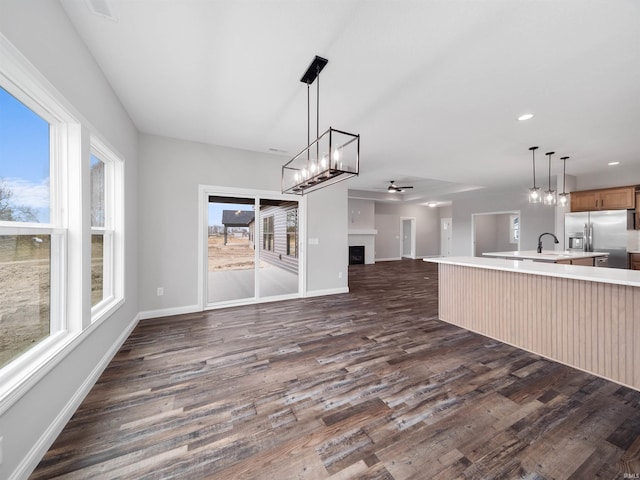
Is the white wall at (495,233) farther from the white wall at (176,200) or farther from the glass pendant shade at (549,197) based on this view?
the white wall at (176,200)

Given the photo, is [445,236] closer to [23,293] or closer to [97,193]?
[97,193]

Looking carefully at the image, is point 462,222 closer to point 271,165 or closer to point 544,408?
point 271,165

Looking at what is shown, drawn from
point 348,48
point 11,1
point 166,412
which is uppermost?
point 348,48

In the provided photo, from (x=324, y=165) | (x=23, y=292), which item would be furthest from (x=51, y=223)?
(x=324, y=165)

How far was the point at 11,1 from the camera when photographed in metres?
1.23

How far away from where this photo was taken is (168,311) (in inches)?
152

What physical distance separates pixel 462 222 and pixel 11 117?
11.5 meters

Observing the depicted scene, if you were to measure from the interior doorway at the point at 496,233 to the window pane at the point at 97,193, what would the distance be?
11618 mm

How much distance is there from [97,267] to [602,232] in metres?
8.61

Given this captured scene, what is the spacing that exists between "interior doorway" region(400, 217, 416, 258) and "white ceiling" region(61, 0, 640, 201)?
814cm

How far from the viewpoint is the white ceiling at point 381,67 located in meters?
1.70

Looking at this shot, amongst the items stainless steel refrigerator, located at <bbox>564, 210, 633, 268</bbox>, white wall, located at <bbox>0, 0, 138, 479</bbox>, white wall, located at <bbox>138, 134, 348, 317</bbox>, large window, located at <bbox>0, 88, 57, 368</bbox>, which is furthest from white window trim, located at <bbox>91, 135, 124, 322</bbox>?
stainless steel refrigerator, located at <bbox>564, 210, 633, 268</bbox>

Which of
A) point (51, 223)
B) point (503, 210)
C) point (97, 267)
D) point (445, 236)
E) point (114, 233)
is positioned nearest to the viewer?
point (51, 223)

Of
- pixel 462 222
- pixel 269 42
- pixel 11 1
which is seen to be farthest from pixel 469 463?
pixel 462 222
